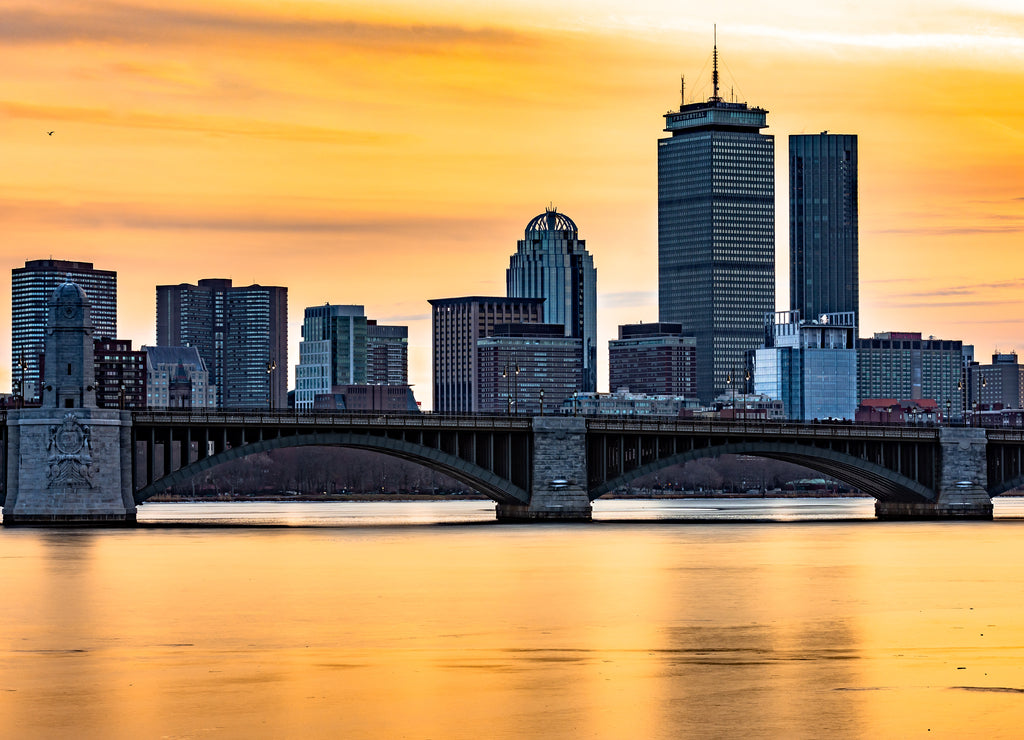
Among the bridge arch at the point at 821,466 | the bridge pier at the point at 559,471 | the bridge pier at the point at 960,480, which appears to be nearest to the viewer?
the bridge pier at the point at 559,471

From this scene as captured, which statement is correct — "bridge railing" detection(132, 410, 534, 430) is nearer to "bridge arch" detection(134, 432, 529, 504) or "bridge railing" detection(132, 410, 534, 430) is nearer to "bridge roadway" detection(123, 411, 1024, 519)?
"bridge roadway" detection(123, 411, 1024, 519)

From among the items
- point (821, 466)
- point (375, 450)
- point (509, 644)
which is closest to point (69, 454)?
point (375, 450)

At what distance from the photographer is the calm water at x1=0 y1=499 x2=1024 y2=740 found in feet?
123

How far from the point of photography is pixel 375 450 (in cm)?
13125

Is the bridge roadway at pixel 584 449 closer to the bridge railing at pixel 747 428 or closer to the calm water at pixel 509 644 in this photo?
the bridge railing at pixel 747 428

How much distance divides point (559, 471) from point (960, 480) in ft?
125

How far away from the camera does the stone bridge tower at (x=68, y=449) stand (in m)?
121

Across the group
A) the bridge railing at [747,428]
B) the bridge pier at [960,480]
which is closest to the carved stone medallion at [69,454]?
the bridge railing at [747,428]

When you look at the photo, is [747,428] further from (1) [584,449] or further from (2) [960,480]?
(2) [960,480]

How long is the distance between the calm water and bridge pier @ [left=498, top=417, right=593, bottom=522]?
40.4 meters

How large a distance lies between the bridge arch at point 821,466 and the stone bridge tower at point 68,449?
34.1m

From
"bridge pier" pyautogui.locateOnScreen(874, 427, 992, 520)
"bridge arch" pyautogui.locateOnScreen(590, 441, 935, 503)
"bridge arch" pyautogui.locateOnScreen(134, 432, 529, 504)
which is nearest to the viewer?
"bridge arch" pyautogui.locateOnScreen(134, 432, 529, 504)

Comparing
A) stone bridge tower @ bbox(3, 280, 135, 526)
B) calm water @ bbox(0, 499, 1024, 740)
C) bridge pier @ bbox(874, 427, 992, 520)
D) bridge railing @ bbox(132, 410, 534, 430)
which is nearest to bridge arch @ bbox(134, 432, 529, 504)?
bridge railing @ bbox(132, 410, 534, 430)

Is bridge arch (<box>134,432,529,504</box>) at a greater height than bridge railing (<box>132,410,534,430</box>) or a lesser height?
lesser
